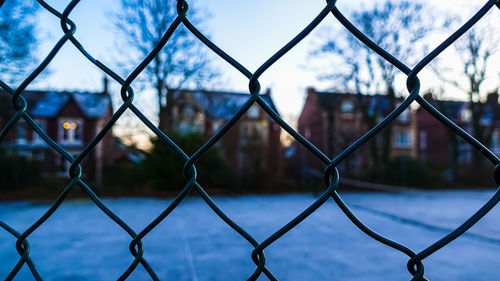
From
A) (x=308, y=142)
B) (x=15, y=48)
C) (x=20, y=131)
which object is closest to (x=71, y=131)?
(x=20, y=131)

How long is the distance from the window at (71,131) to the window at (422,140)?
24.7 m

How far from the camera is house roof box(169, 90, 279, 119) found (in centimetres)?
1403

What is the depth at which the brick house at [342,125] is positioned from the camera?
56.1ft

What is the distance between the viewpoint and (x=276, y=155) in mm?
16094

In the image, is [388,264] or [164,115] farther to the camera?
[164,115]

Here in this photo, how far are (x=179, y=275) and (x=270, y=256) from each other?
125 cm

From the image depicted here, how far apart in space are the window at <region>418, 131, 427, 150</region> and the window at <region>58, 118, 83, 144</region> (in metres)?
24.7

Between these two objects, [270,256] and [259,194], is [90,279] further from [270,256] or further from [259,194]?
[259,194]

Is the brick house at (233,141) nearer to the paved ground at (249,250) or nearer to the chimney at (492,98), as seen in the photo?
the paved ground at (249,250)

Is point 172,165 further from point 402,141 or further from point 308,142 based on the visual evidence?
point 402,141

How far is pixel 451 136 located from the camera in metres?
17.7

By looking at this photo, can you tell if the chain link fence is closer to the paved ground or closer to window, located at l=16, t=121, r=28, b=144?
the paved ground

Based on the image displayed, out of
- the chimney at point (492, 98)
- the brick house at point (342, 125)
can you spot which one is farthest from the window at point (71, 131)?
the chimney at point (492, 98)

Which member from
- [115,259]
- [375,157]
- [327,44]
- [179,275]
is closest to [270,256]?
[179,275]
